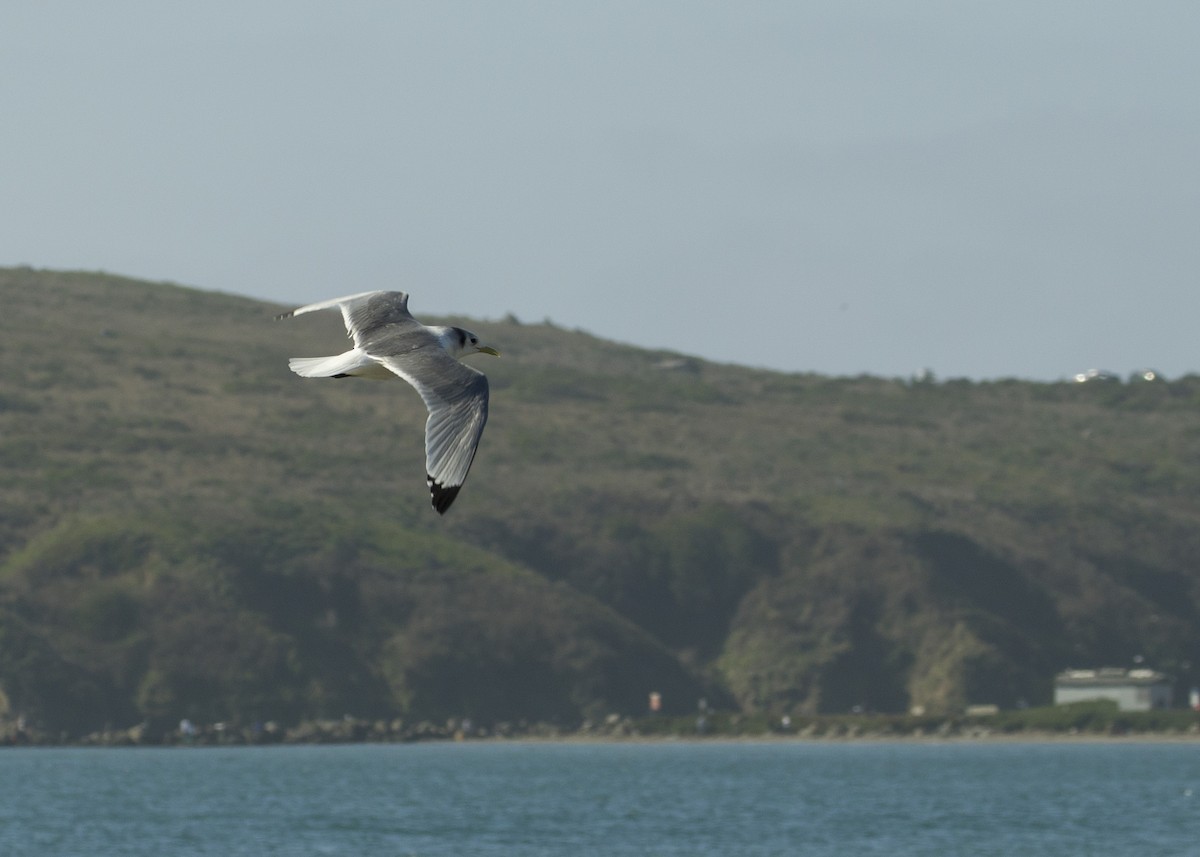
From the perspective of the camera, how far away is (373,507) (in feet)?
484

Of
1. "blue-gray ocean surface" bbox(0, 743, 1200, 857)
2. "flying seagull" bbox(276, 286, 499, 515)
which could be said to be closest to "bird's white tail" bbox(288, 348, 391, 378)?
"flying seagull" bbox(276, 286, 499, 515)

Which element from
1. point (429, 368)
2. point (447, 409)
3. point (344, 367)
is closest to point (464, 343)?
point (429, 368)

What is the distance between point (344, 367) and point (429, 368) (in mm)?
805

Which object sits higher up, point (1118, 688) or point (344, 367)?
point (344, 367)

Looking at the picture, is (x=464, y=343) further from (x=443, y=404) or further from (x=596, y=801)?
(x=596, y=801)

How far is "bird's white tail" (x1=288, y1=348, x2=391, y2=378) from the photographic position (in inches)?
808

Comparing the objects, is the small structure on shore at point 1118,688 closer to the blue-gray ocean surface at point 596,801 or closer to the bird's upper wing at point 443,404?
the blue-gray ocean surface at point 596,801

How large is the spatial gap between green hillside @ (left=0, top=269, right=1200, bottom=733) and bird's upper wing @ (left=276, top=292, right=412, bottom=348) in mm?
98828

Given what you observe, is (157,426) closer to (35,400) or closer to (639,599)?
(35,400)

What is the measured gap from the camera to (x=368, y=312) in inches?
933

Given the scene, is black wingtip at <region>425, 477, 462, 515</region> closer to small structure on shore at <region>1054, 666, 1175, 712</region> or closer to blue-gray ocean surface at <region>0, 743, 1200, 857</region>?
blue-gray ocean surface at <region>0, 743, 1200, 857</region>

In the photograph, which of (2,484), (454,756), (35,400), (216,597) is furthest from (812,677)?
(35,400)

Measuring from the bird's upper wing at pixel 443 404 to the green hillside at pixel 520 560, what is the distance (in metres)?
102

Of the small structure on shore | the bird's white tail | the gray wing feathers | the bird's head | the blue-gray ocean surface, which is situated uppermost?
the bird's head
